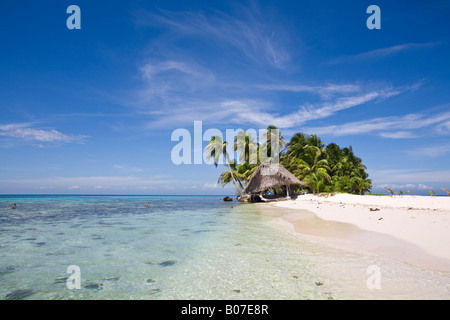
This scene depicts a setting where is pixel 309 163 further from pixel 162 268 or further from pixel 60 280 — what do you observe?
pixel 60 280

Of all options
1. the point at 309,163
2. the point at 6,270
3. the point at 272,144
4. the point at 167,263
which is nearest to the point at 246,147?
the point at 272,144

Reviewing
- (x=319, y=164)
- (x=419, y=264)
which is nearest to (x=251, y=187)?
(x=319, y=164)

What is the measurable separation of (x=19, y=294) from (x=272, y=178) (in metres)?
24.4

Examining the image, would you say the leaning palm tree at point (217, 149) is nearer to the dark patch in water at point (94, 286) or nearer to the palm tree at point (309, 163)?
the palm tree at point (309, 163)

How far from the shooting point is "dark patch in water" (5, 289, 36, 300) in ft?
11.5

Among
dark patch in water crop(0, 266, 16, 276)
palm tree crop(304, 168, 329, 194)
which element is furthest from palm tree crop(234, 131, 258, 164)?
dark patch in water crop(0, 266, 16, 276)

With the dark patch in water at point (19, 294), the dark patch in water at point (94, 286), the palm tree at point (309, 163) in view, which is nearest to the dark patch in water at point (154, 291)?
the dark patch in water at point (94, 286)

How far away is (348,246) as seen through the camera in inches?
232

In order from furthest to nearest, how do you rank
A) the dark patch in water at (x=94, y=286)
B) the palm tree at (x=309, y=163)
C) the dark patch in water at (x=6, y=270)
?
the palm tree at (x=309, y=163) < the dark patch in water at (x=6, y=270) < the dark patch in water at (x=94, y=286)

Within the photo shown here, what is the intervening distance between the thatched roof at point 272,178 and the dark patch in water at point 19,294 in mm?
24033

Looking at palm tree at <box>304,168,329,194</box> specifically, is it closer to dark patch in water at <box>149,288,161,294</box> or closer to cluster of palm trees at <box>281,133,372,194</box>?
cluster of palm trees at <box>281,133,372,194</box>

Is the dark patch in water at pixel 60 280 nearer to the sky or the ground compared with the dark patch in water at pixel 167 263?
nearer to the sky

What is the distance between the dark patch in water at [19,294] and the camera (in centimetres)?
349
